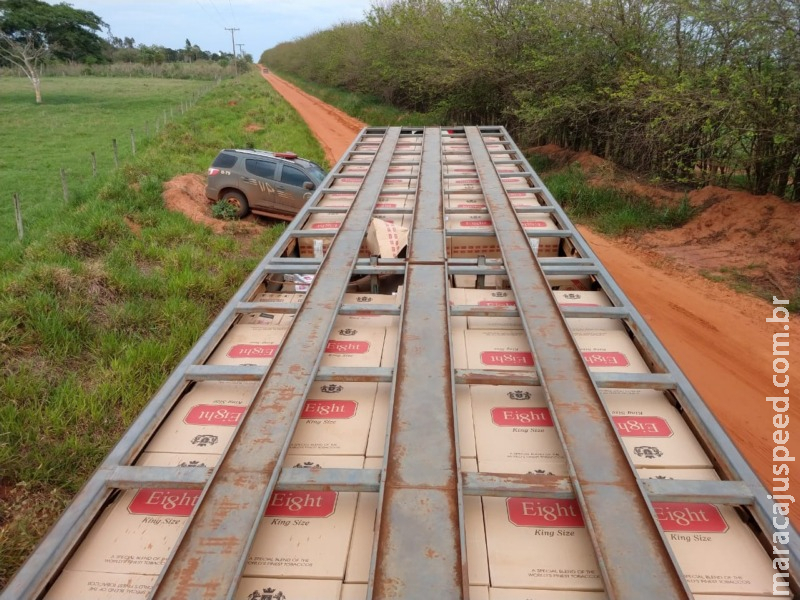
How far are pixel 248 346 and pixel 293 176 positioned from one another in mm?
9072

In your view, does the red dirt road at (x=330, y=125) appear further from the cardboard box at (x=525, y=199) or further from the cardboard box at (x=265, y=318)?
the cardboard box at (x=265, y=318)

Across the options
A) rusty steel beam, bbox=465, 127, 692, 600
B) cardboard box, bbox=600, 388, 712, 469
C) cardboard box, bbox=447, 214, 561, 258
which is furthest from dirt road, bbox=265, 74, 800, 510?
rusty steel beam, bbox=465, 127, 692, 600

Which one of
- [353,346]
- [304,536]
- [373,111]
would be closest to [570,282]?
[353,346]

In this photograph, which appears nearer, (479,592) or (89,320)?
(479,592)

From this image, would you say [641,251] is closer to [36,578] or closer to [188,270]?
[188,270]

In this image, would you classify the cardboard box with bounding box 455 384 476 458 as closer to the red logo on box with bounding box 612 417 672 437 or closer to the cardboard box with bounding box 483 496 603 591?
the cardboard box with bounding box 483 496 603 591

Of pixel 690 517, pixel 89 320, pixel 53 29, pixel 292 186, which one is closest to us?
pixel 690 517

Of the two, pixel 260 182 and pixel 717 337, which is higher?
pixel 260 182

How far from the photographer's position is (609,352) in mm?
3725

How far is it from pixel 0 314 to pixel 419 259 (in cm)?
538

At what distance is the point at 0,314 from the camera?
6.43 metres

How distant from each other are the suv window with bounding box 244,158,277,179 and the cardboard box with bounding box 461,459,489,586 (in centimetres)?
1094

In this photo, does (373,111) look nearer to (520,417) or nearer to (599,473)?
(520,417)

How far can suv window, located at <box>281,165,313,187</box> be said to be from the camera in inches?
478
